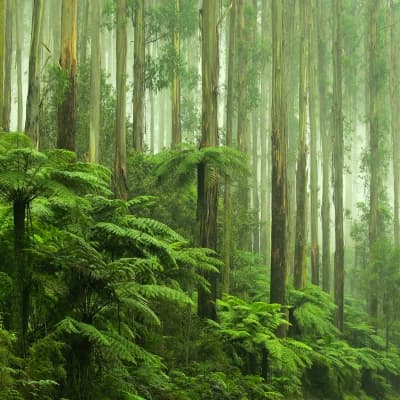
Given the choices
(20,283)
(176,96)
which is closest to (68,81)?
(20,283)

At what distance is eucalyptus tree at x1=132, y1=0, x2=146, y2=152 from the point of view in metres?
18.7

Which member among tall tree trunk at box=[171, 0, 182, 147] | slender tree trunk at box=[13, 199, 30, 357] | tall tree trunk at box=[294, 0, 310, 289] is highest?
tall tree trunk at box=[171, 0, 182, 147]

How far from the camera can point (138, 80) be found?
19703 mm

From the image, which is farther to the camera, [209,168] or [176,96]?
[176,96]

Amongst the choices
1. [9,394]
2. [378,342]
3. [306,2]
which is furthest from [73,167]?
[306,2]

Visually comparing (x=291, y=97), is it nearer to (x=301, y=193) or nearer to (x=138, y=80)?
(x=301, y=193)

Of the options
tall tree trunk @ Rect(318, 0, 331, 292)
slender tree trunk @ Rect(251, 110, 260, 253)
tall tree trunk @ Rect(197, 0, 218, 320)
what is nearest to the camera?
tall tree trunk @ Rect(197, 0, 218, 320)

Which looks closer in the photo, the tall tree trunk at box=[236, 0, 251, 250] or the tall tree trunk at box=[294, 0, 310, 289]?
the tall tree trunk at box=[294, 0, 310, 289]

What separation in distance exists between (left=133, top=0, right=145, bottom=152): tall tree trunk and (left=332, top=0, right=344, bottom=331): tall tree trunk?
7.12 metres

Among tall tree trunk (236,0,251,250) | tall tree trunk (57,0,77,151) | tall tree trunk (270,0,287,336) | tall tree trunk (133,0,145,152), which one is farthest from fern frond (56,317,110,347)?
tall tree trunk (236,0,251,250)

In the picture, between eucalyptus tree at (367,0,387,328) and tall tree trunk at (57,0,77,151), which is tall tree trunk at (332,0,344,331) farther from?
tall tree trunk at (57,0,77,151)

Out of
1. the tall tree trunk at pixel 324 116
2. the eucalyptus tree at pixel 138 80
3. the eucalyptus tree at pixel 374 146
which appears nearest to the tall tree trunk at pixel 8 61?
the eucalyptus tree at pixel 138 80

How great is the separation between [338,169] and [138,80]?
7.71 m

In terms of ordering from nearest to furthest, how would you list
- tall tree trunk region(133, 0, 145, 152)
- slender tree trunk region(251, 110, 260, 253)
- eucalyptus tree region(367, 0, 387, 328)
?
tall tree trunk region(133, 0, 145, 152)
eucalyptus tree region(367, 0, 387, 328)
slender tree trunk region(251, 110, 260, 253)
